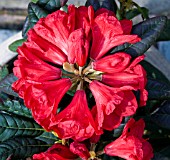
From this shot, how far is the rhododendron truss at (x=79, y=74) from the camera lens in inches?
27.4

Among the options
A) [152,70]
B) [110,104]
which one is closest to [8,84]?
[110,104]

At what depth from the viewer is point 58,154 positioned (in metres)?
0.75

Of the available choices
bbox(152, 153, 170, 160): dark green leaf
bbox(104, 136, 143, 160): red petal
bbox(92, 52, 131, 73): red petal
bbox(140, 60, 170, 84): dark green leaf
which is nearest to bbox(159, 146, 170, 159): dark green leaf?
bbox(152, 153, 170, 160): dark green leaf

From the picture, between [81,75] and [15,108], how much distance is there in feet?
0.59

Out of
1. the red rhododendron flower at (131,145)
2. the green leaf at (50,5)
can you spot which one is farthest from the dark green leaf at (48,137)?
the green leaf at (50,5)

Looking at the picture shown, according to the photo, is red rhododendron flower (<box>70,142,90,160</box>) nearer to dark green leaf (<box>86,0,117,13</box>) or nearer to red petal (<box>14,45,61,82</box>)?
red petal (<box>14,45,61,82</box>)

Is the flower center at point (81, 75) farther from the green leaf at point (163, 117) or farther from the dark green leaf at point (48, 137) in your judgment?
the green leaf at point (163, 117)

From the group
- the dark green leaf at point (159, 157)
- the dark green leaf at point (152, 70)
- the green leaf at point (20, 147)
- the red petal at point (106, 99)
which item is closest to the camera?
the red petal at point (106, 99)

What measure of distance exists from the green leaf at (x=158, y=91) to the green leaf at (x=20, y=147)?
22 centimetres

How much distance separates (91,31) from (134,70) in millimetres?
102

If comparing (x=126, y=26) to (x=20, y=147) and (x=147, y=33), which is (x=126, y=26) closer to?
(x=147, y=33)

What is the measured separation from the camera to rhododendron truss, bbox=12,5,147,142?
696 millimetres

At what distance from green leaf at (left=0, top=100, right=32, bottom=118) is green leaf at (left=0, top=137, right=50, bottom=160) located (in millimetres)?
52

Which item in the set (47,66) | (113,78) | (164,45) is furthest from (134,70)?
(164,45)
